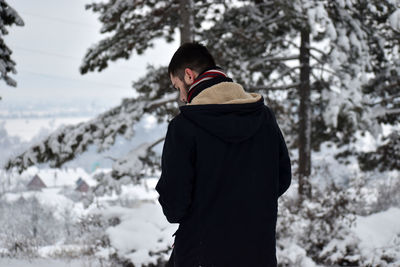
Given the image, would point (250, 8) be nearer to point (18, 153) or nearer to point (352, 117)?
point (352, 117)

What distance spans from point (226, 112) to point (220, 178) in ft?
1.00

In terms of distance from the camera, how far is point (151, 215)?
6.85m

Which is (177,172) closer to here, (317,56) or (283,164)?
(283,164)

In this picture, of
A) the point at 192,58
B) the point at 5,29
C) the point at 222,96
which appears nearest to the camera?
the point at 222,96

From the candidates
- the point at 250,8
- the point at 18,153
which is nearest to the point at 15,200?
the point at 18,153

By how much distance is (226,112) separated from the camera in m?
1.87

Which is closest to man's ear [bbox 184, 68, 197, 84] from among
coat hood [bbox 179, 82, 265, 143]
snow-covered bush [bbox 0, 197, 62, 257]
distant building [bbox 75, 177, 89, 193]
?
coat hood [bbox 179, 82, 265, 143]

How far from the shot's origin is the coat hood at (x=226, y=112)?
181 centimetres

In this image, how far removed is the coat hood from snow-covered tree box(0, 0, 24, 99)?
218 inches

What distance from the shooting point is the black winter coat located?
1.81 meters

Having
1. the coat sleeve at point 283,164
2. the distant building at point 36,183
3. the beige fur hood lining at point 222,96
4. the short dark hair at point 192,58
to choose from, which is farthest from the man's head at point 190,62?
the distant building at point 36,183

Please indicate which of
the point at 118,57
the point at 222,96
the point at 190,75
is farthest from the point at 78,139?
the point at 222,96

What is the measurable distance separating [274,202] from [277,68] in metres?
11.7

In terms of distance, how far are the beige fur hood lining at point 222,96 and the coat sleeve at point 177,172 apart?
0.17m
